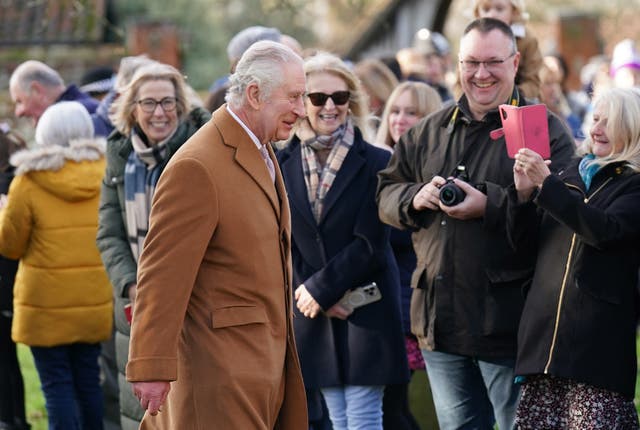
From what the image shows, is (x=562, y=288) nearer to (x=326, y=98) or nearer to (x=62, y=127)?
(x=326, y=98)

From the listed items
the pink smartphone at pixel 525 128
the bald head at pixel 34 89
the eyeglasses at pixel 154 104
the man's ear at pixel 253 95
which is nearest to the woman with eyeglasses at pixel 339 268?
the eyeglasses at pixel 154 104

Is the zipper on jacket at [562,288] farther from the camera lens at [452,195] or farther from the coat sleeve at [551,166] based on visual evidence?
Result: the camera lens at [452,195]

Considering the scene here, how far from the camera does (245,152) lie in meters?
4.83

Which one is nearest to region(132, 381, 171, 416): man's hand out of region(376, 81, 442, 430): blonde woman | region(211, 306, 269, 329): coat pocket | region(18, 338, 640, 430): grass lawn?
region(211, 306, 269, 329): coat pocket

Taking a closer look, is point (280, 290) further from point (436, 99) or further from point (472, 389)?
point (436, 99)

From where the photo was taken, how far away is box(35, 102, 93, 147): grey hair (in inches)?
296

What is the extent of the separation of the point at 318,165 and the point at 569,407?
1852 millimetres

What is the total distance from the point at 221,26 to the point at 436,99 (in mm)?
12891

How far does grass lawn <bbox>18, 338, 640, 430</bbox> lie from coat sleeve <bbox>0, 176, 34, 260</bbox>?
1.89 metres

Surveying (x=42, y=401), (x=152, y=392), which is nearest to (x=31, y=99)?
(x=42, y=401)

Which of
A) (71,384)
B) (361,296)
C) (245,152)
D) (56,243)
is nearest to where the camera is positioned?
(245,152)

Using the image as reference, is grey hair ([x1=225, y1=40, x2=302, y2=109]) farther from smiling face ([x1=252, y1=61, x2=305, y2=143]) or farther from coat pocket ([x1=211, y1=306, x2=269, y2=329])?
coat pocket ([x1=211, y1=306, x2=269, y2=329])

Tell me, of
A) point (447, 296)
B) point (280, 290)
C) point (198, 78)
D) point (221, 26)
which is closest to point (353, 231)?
point (447, 296)

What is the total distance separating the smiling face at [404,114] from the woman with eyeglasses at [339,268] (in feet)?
3.83
